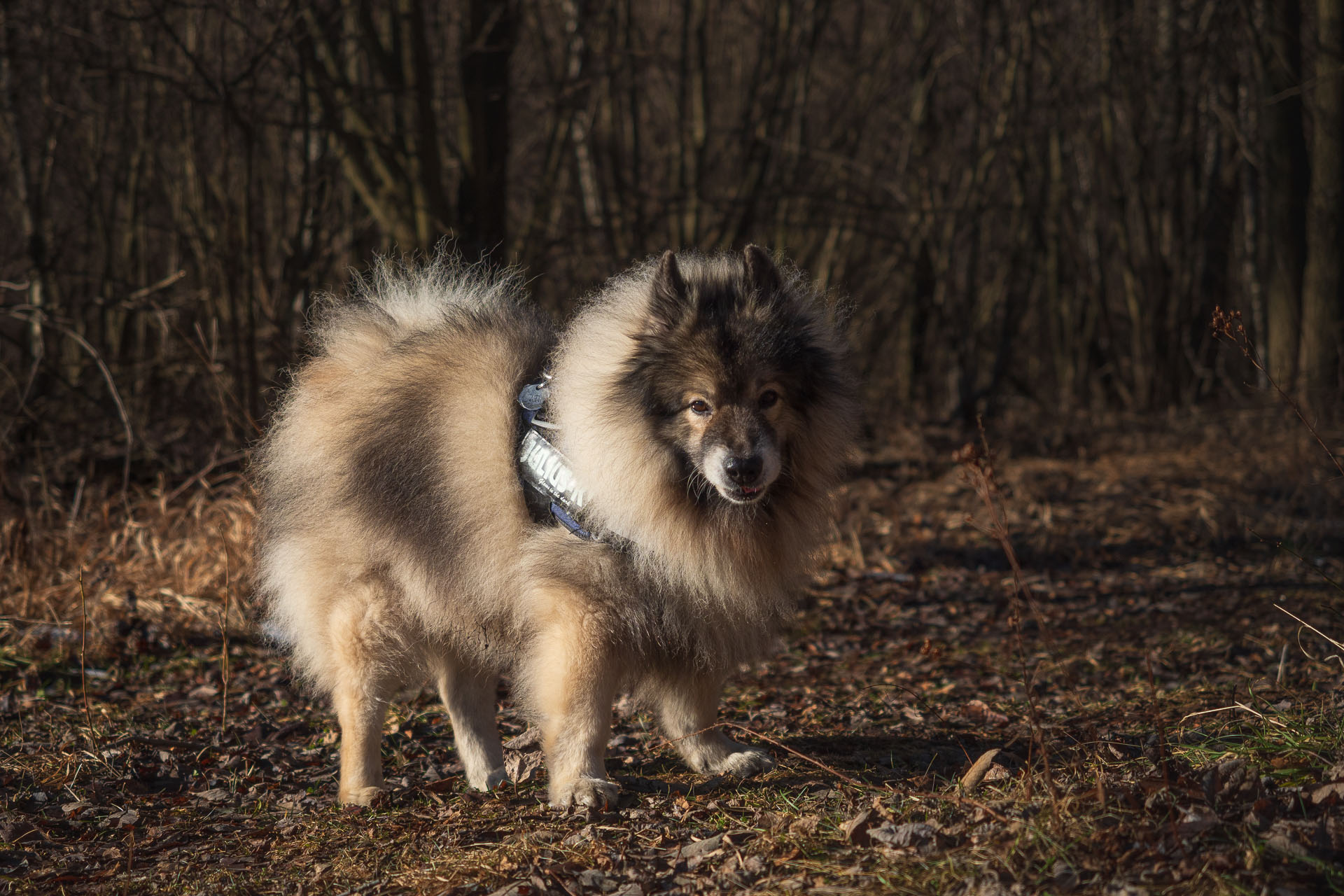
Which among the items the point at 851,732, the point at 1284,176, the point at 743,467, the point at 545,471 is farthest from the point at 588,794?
the point at 1284,176

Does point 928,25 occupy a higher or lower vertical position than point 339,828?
higher

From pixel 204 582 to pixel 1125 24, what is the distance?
9645 millimetres

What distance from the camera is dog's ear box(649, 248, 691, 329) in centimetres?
356

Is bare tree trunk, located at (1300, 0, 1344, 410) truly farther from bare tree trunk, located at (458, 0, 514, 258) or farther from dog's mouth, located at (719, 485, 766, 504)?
dog's mouth, located at (719, 485, 766, 504)


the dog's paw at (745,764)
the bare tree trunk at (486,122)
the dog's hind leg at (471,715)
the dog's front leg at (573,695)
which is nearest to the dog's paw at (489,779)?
the dog's hind leg at (471,715)

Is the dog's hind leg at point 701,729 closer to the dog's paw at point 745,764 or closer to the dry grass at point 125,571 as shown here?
the dog's paw at point 745,764

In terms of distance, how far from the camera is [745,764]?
13.0 feet

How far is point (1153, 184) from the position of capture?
37.0ft

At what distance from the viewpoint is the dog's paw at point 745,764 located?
3.94 meters

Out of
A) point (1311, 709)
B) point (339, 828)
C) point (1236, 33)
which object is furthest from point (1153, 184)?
point (339, 828)

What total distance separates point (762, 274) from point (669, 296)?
323 millimetres

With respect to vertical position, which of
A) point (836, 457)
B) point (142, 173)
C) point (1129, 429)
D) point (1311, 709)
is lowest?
point (1129, 429)

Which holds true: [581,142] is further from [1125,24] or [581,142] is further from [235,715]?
[235,715]

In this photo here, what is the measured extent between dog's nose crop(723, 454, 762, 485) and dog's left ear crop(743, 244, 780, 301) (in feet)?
2.01
